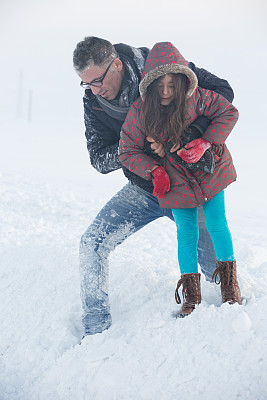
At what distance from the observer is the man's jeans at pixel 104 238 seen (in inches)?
101

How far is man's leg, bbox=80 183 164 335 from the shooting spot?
257 cm

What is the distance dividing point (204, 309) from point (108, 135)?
122cm

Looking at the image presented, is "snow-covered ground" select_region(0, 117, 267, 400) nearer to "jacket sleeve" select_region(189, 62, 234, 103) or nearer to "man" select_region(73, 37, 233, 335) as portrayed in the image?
"man" select_region(73, 37, 233, 335)

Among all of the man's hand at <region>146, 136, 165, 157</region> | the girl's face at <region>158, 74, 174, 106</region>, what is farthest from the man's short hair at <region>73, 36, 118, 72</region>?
the man's hand at <region>146, 136, 165, 157</region>

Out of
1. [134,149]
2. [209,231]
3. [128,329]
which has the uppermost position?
[134,149]

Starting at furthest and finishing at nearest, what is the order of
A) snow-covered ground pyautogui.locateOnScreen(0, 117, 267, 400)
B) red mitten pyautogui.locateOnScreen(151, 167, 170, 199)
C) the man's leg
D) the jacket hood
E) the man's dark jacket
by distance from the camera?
the man's leg → the man's dark jacket → red mitten pyautogui.locateOnScreen(151, 167, 170, 199) → the jacket hood → snow-covered ground pyautogui.locateOnScreen(0, 117, 267, 400)

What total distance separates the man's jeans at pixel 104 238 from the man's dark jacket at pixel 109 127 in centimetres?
14

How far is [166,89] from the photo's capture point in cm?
221

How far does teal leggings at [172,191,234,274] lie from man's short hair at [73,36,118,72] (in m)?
0.93

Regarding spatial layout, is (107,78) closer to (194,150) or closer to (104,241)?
(194,150)

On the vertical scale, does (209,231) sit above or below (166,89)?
below

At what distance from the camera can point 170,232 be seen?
4.48 m

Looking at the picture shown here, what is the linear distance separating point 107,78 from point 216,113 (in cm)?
64

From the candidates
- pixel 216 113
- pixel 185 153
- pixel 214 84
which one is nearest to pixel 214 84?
pixel 214 84
